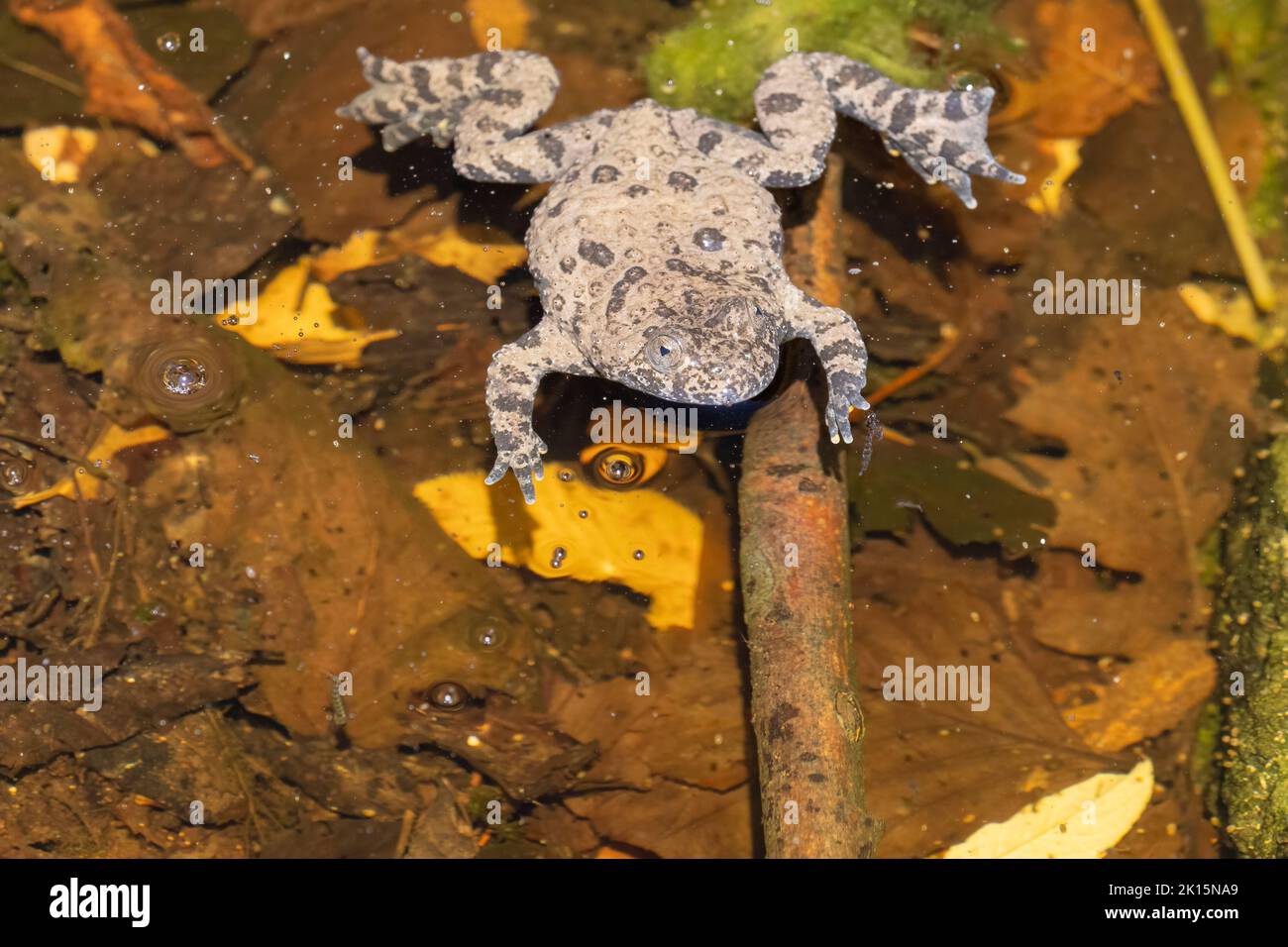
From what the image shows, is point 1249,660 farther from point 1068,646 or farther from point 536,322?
point 536,322

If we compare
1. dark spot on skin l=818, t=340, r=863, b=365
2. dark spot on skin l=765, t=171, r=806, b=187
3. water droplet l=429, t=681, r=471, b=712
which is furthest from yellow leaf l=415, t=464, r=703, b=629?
dark spot on skin l=765, t=171, r=806, b=187

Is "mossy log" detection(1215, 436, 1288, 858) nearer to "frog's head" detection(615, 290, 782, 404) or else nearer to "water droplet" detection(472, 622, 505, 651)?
"frog's head" detection(615, 290, 782, 404)

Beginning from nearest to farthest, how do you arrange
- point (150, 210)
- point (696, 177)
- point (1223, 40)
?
1. point (696, 177)
2. point (150, 210)
3. point (1223, 40)

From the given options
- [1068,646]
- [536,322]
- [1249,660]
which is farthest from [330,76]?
[1249,660]

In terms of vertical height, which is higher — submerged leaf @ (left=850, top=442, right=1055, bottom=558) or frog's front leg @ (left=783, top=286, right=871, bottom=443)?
frog's front leg @ (left=783, top=286, right=871, bottom=443)

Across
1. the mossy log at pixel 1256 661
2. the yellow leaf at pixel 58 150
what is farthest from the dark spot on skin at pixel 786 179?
the yellow leaf at pixel 58 150

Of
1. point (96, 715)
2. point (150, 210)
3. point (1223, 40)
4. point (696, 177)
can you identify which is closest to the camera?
point (696, 177)
